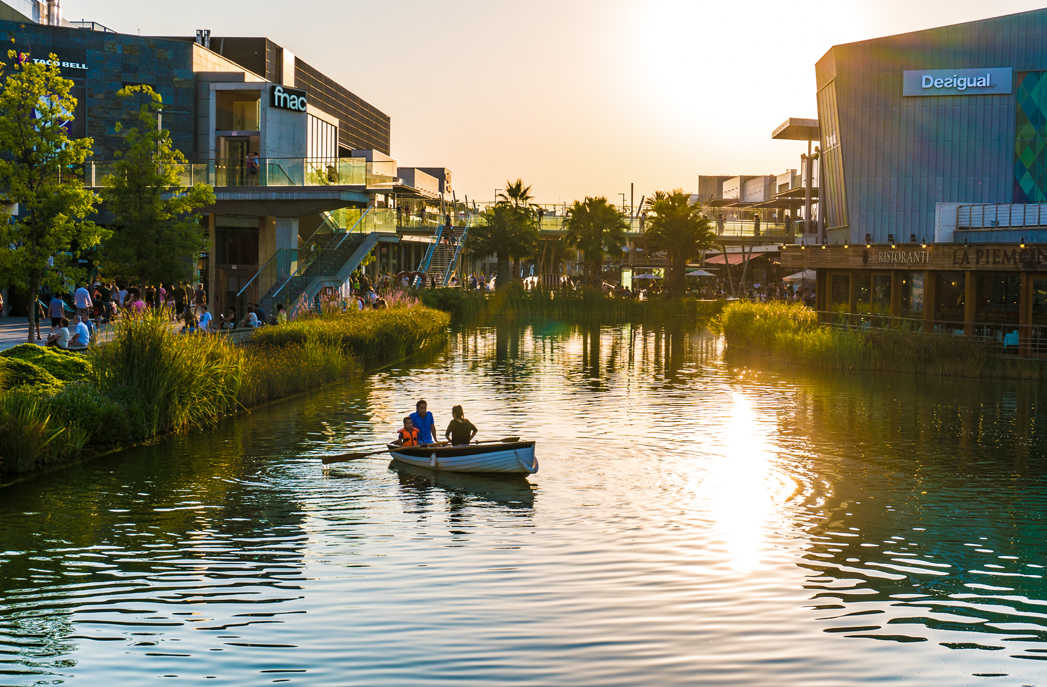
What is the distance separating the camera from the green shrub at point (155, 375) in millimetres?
24641

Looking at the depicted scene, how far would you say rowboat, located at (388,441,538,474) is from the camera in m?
21.1

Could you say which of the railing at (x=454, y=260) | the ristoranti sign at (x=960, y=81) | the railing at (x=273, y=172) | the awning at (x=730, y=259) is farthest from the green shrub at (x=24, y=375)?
the awning at (x=730, y=259)

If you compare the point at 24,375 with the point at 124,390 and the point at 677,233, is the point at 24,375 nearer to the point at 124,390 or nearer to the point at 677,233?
the point at 124,390

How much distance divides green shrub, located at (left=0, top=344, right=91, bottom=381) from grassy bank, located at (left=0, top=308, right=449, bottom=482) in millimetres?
21

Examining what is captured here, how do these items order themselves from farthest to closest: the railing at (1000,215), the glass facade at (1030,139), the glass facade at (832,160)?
the glass facade at (832,160), the glass facade at (1030,139), the railing at (1000,215)

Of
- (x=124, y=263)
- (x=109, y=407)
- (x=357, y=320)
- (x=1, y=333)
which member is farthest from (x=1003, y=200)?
(x=109, y=407)

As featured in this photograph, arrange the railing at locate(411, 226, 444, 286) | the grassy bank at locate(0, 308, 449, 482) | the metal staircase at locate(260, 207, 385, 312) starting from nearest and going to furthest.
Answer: the grassy bank at locate(0, 308, 449, 482)
the metal staircase at locate(260, 207, 385, 312)
the railing at locate(411, 226, 444, 286)

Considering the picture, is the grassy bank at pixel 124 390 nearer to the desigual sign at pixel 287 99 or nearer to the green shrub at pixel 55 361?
the green shrub at pixel 55 361

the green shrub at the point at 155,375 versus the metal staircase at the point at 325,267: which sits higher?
the metal staircase at the point at 325,267

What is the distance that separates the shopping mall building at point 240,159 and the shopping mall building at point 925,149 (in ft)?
72.8

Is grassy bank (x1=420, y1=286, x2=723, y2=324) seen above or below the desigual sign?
below

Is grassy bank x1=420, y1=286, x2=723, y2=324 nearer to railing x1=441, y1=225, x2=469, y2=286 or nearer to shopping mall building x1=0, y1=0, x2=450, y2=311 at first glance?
railing x1=441, y1=225, x2=469, y2=286

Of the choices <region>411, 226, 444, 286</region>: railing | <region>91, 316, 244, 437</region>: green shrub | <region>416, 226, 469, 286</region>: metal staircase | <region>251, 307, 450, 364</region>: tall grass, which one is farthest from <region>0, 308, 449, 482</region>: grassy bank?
<region>416, 226, 469, 286</region>: metal staircase

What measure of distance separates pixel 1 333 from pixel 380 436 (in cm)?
1834
